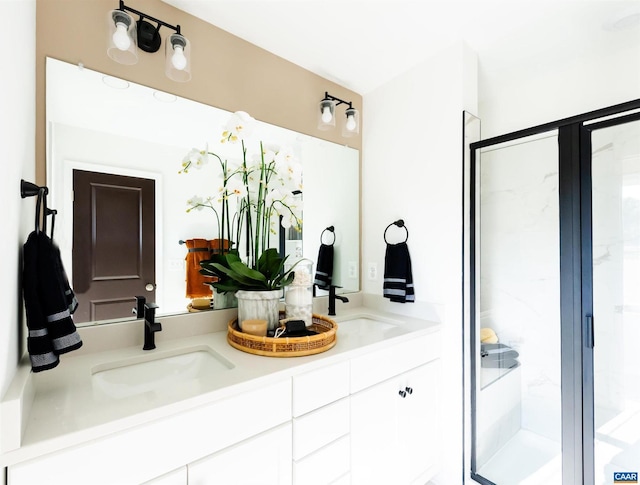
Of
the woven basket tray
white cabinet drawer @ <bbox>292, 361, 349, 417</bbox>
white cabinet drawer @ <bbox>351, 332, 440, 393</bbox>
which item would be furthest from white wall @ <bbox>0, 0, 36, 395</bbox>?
white cabinet drawer @ <bbox>351, 332, 440, 393</bbox>

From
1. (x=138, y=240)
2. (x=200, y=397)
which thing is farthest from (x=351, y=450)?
(x=138, y=240)

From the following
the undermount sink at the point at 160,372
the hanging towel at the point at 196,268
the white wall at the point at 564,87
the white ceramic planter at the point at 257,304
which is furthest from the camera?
the white wall at the point at 564,87

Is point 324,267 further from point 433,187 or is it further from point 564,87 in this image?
point 564,87

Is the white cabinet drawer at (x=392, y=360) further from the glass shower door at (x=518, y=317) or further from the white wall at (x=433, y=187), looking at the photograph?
the glass shower door at (x=518, y=317)

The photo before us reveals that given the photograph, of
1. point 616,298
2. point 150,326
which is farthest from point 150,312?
point 616,298

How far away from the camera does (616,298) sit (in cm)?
132

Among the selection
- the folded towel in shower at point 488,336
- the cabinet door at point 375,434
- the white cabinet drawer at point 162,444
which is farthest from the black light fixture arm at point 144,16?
the folded towel in shower at point 488,336

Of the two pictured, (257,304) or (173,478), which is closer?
(173,478)

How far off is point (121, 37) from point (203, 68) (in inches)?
15.3

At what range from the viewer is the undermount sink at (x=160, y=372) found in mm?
1010

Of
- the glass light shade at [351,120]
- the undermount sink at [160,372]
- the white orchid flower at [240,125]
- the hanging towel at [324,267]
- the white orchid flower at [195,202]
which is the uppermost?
the glass light shade at [351,120]

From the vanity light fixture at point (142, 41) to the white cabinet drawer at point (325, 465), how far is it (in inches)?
63.5

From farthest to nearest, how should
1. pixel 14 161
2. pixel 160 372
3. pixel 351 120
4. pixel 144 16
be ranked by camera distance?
pixel 351 120
pixel 144 16
pixel 160 372
pixel 14 161

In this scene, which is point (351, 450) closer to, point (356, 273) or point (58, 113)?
point (356, 273)
